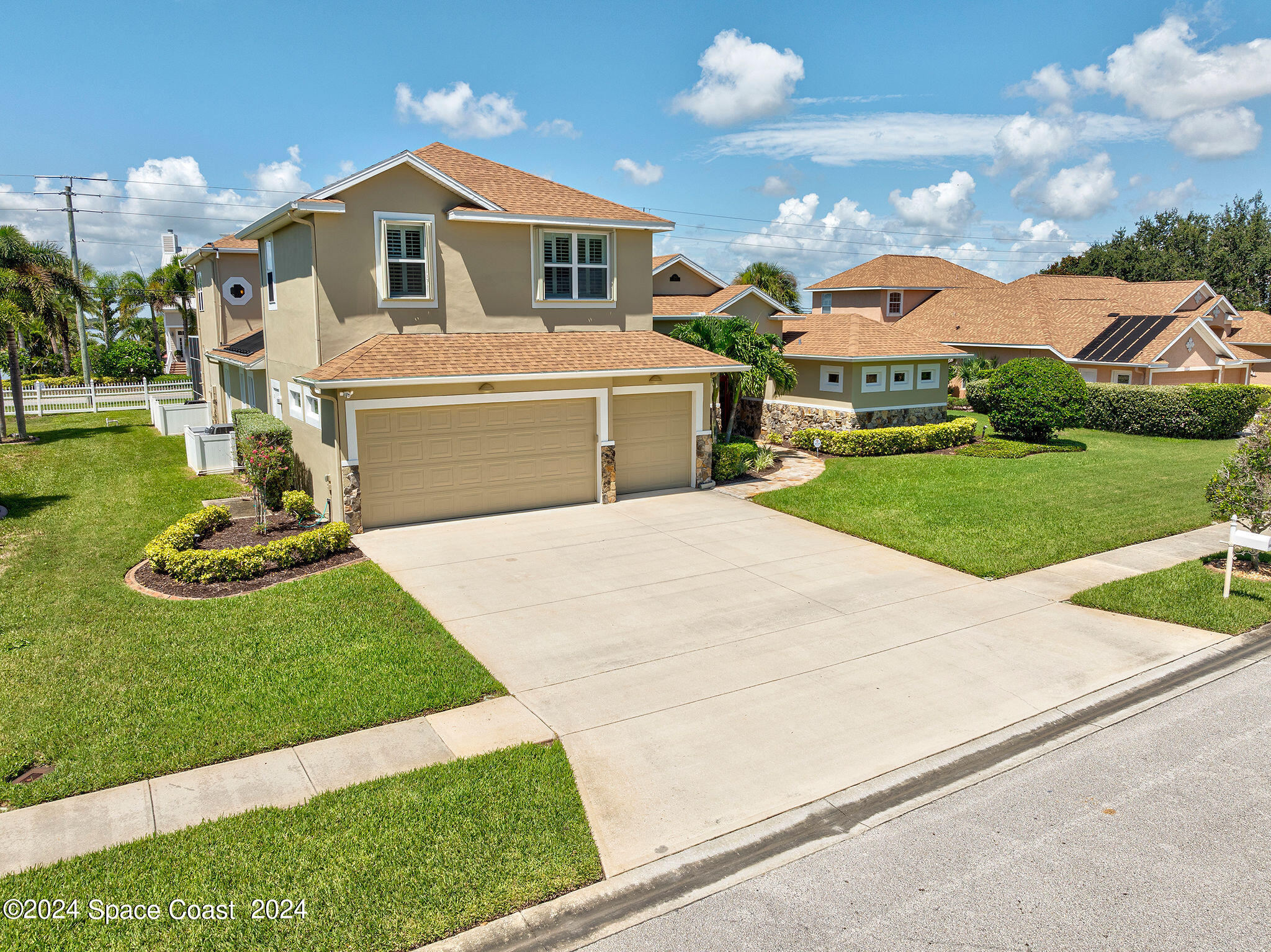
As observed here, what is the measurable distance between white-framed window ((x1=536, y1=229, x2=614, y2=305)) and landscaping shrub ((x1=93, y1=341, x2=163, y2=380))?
33061mm

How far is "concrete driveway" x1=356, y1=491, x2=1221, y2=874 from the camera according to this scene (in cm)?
743

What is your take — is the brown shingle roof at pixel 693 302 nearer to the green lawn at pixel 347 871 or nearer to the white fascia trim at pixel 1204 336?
the white fascia trim at pixel 1204 336

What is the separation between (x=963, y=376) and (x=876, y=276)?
915 centimetres

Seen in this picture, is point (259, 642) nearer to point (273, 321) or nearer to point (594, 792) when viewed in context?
point (594, 792)

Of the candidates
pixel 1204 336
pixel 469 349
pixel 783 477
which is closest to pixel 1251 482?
pixel 783 477

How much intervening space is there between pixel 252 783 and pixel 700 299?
2194 cm

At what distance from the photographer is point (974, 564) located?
13.5 m

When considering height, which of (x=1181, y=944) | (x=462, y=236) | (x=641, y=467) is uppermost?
(x=462, y=236)

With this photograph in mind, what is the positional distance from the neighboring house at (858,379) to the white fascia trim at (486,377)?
8.36 meters

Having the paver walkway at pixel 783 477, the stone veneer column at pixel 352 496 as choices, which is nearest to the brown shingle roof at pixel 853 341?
the paver walkway at pixel 783 477

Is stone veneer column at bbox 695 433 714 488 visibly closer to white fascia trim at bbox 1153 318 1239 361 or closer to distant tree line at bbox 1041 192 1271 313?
white fascia trim at bbox 1153 318 1239 361

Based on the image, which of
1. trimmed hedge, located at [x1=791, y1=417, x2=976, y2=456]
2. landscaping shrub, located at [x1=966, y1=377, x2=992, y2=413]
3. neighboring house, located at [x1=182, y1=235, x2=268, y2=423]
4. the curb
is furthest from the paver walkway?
neighboring house, located at [x1=182, y1=235, x2=268, y2=423]

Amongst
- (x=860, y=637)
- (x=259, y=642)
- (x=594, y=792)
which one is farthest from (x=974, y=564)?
(x=259, y=642)

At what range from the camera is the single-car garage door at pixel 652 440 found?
59.9 feet
